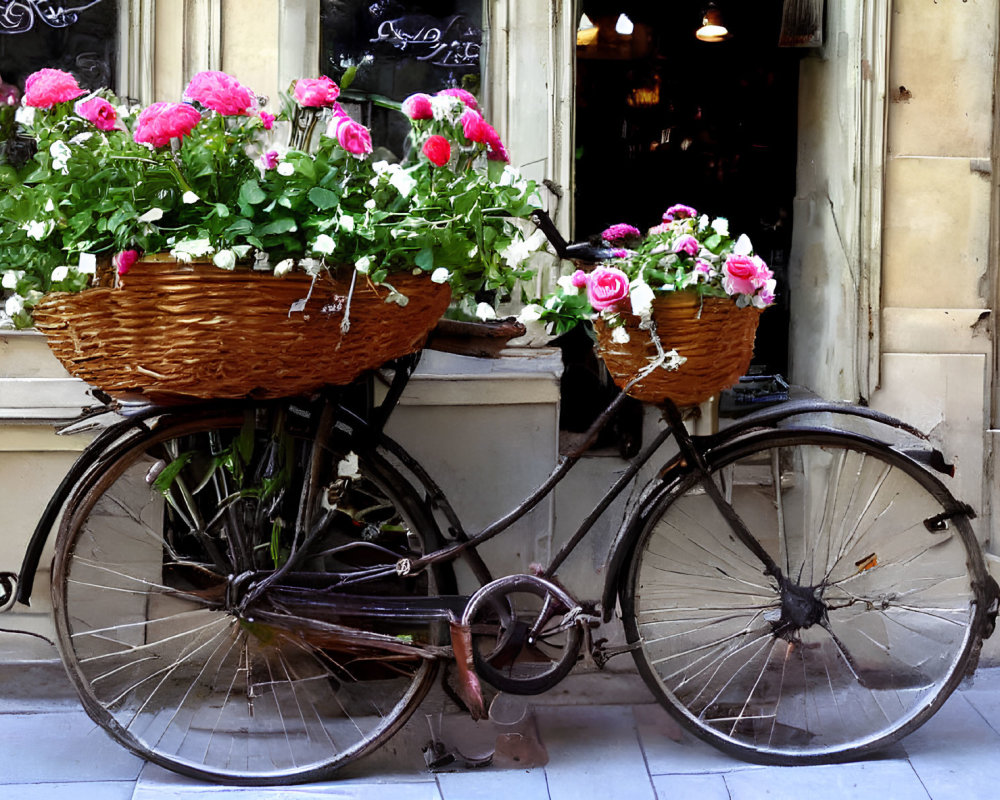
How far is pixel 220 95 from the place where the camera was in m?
2.80

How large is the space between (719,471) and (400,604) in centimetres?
106

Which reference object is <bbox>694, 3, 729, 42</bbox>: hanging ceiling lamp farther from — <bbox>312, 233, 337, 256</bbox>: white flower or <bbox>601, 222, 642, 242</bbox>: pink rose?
<bbox>312, 233, 337, 256</bbox>: white flower

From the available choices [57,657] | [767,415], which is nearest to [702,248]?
[767,415]

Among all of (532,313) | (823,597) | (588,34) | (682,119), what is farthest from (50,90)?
(682,119)

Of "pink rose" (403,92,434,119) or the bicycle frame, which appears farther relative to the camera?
the bicycle frame

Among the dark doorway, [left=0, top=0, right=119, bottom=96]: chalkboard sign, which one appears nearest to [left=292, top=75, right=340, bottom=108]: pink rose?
[left=0, top=0, right=119, bottom=96]: chalkboard sign

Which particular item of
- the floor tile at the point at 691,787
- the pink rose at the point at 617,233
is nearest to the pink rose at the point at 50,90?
the pink rose at the point at 617,233

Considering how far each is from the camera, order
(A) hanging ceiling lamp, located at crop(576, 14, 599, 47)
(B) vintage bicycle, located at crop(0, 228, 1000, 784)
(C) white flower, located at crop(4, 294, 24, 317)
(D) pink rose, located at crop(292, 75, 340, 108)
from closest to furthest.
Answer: (D) pink rose, located at crop(292, 75, 340, 108)
(C) white flower, located at crop(4, 294, 24, 317)
(B) vintage bicycle, located at crop(0, 228, 1000, 784)
(A) hanging ceiling lamp, located at crop(576, 14, 599, 47)

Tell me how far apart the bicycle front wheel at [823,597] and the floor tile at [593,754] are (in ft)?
0.76

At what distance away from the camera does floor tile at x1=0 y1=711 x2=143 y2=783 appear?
3457mm

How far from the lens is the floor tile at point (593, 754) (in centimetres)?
340

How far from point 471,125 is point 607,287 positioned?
539 millimetres

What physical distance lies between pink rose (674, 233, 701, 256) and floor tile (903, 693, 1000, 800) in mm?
1785

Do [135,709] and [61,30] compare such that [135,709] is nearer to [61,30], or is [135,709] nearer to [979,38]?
[61,30]
